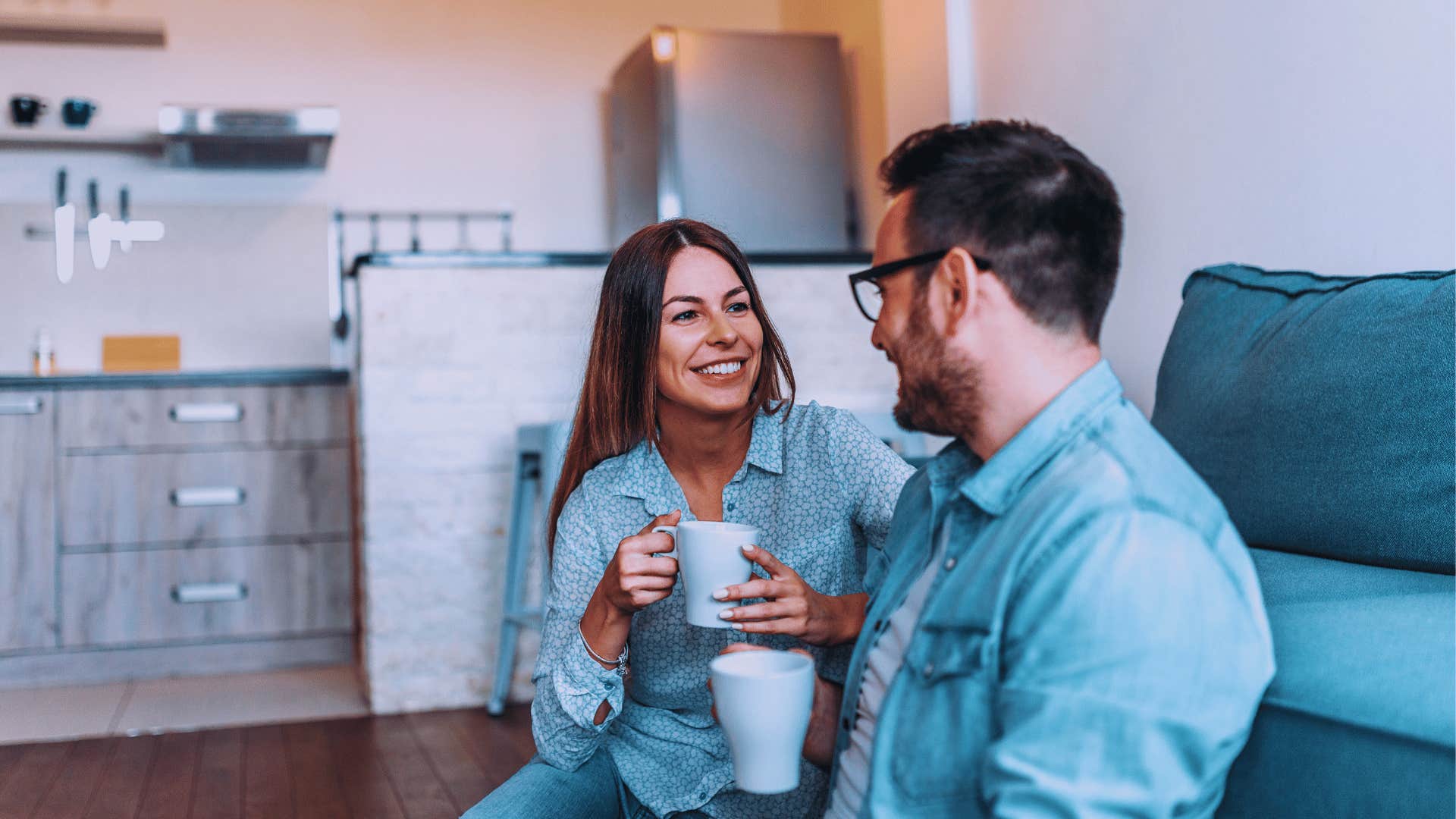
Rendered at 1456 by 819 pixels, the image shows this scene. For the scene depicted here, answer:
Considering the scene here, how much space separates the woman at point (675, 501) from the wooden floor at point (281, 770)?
108 centimetres

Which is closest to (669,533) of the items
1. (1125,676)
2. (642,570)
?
(642,570)

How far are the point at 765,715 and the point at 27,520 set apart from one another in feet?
11.6

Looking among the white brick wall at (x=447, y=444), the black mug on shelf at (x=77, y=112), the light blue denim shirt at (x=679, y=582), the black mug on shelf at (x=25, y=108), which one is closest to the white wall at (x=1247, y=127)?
the light blue denim shirt at (x=679, y=582)

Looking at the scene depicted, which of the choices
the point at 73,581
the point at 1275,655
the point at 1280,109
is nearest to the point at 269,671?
the point at 73,581

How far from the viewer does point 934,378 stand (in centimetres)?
90

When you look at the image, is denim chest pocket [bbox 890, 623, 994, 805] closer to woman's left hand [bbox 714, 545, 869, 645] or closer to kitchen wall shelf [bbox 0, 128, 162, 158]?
woman's left hand [bbox 714, 545, 869, 645]

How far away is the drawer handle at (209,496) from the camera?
148 inches

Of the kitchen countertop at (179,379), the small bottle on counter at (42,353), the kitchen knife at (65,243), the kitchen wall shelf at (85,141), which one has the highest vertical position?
the kitchen wall shelf at (85,141)

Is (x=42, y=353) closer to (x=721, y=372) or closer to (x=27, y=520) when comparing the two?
(x=27, y=520)

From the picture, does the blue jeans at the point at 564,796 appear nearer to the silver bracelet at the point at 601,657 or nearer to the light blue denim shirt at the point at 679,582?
the light blue denim shirt at the point at 679,582

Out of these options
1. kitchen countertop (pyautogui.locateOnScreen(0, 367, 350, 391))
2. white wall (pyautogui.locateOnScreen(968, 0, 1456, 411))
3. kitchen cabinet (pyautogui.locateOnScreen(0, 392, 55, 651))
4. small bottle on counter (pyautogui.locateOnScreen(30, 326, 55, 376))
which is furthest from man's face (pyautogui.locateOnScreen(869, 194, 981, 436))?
small bottle on counter (pyautogui.locateOnScreen(30, 326, 55, 376))

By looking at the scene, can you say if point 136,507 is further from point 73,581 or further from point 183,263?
point 183,263

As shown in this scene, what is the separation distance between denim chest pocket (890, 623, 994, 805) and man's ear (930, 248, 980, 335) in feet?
0.72

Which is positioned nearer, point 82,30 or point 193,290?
point 82,30
